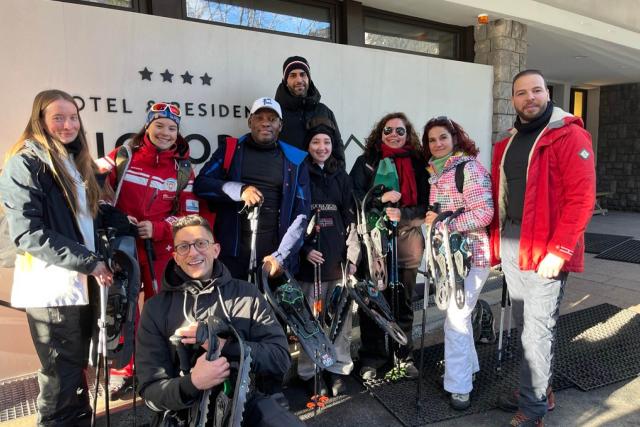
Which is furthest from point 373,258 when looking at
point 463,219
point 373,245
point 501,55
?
point 501,55

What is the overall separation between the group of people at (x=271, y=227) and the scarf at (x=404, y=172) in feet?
0.03

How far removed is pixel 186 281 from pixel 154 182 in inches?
41.7

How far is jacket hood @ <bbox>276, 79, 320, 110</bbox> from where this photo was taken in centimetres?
330

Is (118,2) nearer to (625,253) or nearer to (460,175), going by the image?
(460,175)

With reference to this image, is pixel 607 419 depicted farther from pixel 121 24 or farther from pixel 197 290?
pixel 121 24

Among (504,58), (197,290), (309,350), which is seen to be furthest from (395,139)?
(504,58)

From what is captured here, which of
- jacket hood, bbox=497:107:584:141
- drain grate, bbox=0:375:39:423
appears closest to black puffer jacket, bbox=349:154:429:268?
jacket hood, bbox=497:107:584:141

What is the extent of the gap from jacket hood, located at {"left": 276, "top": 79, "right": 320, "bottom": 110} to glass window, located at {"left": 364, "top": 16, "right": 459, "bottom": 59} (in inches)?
74.8

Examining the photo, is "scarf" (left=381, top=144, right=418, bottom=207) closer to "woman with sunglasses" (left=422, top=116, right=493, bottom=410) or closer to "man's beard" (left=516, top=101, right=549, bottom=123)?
"woman with sunglasses" (left=422, top=116, right=493, bottom=410)

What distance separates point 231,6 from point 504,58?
3.43m

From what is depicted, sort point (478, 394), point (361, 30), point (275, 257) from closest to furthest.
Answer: point (275, 257) < point (478, 394) < point (361, 30)

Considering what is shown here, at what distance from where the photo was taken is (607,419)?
9.07 ft

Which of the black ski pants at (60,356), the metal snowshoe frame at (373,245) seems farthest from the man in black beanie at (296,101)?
the black ski pants at (60,356)

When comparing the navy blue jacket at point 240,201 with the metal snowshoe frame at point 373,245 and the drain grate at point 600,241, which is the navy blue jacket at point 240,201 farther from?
the drain grate at point 600,241
